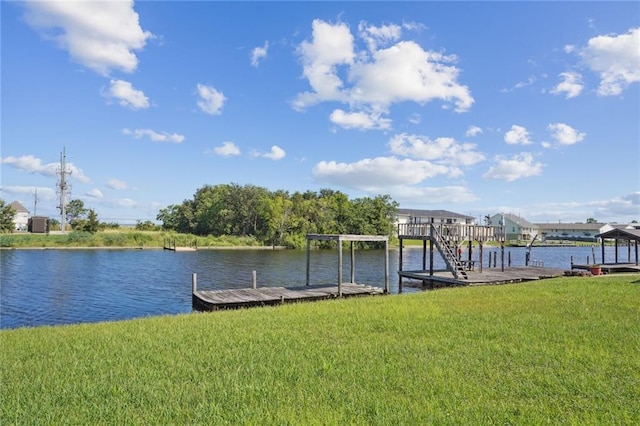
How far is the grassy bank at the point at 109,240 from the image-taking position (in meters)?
59.3

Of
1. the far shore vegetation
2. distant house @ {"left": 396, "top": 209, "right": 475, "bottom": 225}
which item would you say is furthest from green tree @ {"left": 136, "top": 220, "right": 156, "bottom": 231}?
distant house @ {"left": 396, "top": 209, "right": 475, "bottom": 225}

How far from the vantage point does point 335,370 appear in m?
7.68

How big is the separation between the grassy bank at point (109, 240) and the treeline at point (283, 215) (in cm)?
564

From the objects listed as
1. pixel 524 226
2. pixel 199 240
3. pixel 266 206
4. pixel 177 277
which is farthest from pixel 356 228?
pixel 524 226

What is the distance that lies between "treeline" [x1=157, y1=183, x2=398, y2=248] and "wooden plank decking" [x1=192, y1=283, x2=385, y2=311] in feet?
179

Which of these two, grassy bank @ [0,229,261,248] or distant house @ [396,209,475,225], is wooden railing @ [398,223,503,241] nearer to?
grassy bank @ [0,229,261,248]

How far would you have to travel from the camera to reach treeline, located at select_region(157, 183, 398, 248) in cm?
7981

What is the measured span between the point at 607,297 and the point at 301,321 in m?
11.4

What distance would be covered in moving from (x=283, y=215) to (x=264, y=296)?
5944 cm

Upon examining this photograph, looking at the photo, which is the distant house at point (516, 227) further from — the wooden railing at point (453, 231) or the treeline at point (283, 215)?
the wooden railing at point (453, 231)

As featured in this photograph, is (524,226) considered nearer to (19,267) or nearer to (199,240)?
(199,240)

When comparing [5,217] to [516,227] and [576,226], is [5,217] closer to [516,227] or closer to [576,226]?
[516,227]

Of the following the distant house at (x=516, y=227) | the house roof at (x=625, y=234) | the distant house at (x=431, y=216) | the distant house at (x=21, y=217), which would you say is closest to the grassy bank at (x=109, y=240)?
the distant house at (x=21, y=217)

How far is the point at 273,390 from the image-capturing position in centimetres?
676
